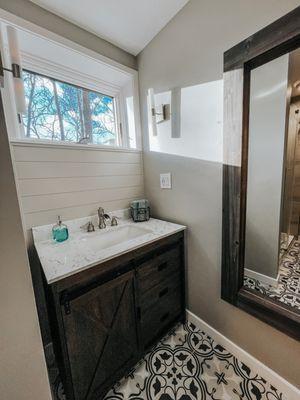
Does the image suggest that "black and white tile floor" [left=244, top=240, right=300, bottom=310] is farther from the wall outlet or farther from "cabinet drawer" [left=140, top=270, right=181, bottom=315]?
the wall outlet

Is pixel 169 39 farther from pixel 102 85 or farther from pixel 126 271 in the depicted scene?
pixel 126 271

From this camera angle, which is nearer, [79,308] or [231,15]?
[79,308]

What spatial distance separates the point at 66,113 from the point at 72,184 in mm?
597

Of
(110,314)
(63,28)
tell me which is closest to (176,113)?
(63,28)

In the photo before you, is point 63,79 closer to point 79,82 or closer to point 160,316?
point 79,82

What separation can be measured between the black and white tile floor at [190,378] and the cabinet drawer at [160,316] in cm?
14

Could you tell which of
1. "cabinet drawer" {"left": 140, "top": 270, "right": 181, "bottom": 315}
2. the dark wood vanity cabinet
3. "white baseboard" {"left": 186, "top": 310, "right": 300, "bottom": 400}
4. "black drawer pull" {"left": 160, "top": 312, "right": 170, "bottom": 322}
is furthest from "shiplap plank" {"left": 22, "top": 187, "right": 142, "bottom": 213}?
"white baseboard" {"left": 186, "top": 310, "right": 300, "bottom": 400}

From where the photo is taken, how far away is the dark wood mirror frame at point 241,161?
0.86 meters

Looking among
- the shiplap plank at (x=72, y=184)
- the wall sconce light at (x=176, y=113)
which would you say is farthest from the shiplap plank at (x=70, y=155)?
the wall sconce light at (x=176, y=113)

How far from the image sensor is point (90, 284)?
91cm

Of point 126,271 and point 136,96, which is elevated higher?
point 136,96

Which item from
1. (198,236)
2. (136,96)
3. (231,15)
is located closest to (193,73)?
(231,15)

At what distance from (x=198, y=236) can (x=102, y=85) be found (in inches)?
62.8

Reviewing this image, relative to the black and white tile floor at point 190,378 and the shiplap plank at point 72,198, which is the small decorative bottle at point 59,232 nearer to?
the shiplap plank at point 72,198
